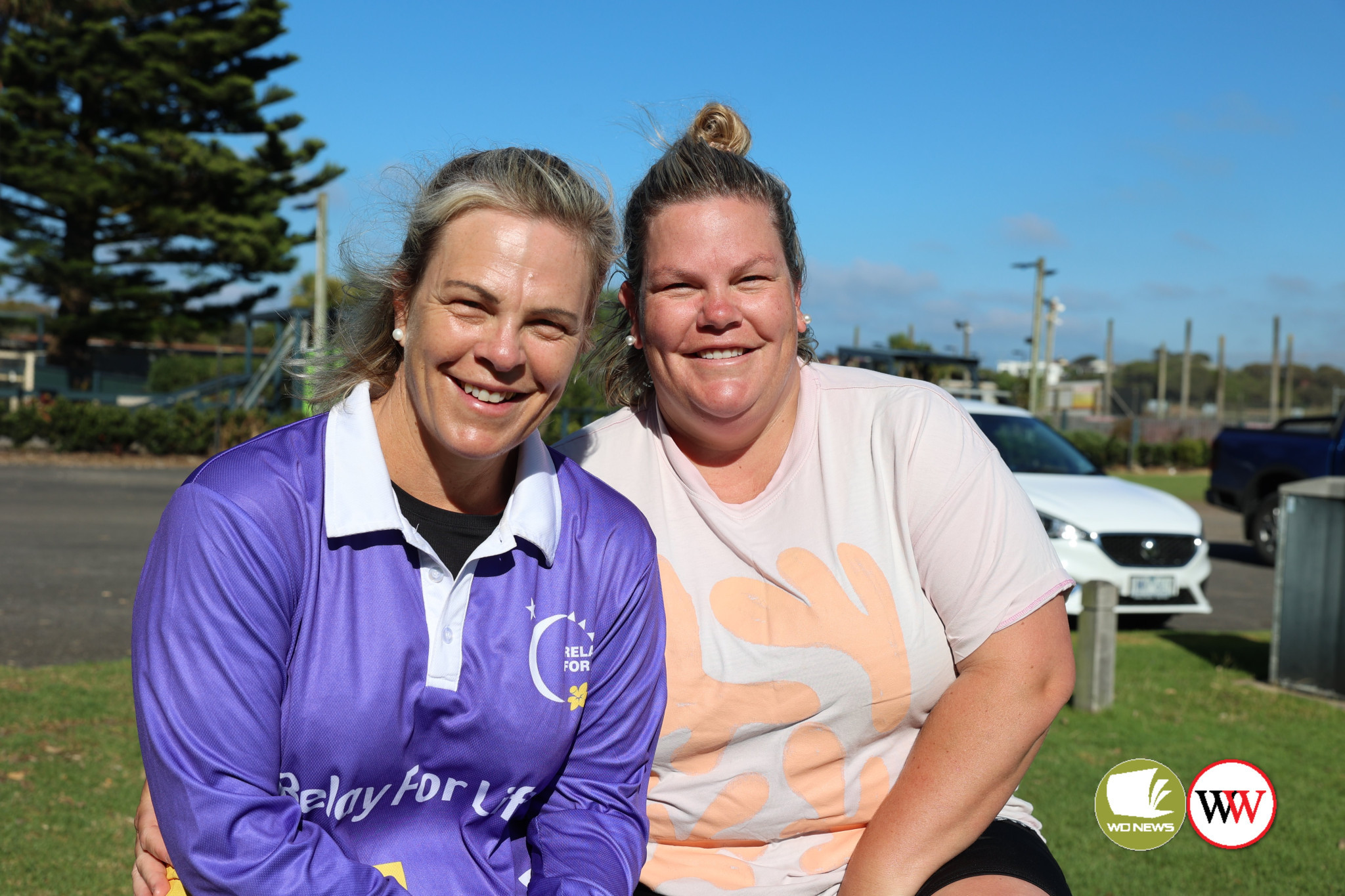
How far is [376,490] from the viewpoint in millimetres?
1957

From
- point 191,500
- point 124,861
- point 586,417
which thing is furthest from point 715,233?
point 586,417

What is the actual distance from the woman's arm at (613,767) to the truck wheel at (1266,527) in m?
13.4

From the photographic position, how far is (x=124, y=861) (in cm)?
370

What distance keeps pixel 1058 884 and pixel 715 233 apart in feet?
5.16

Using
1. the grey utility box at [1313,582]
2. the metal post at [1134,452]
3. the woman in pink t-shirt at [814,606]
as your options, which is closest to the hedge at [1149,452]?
the metal post at [1134,452]

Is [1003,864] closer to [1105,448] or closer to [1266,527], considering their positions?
[1266,527]

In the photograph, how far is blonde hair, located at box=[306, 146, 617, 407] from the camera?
2061 mm

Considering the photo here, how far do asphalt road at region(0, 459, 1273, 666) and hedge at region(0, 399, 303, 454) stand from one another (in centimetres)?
403

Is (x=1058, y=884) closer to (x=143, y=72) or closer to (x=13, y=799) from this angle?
(x=13, y=799)

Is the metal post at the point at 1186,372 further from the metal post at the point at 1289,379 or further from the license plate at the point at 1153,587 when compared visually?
the license plate at the point at 1153,587

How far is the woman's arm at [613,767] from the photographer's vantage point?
6.78 feet

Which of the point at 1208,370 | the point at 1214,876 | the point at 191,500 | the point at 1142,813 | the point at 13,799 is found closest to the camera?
the point at 191,500

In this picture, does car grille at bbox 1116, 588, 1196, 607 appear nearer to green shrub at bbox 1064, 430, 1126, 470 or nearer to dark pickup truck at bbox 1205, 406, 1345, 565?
dark pickup truck at bbox 1205, 406, 1345, 565

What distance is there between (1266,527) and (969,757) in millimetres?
13354
